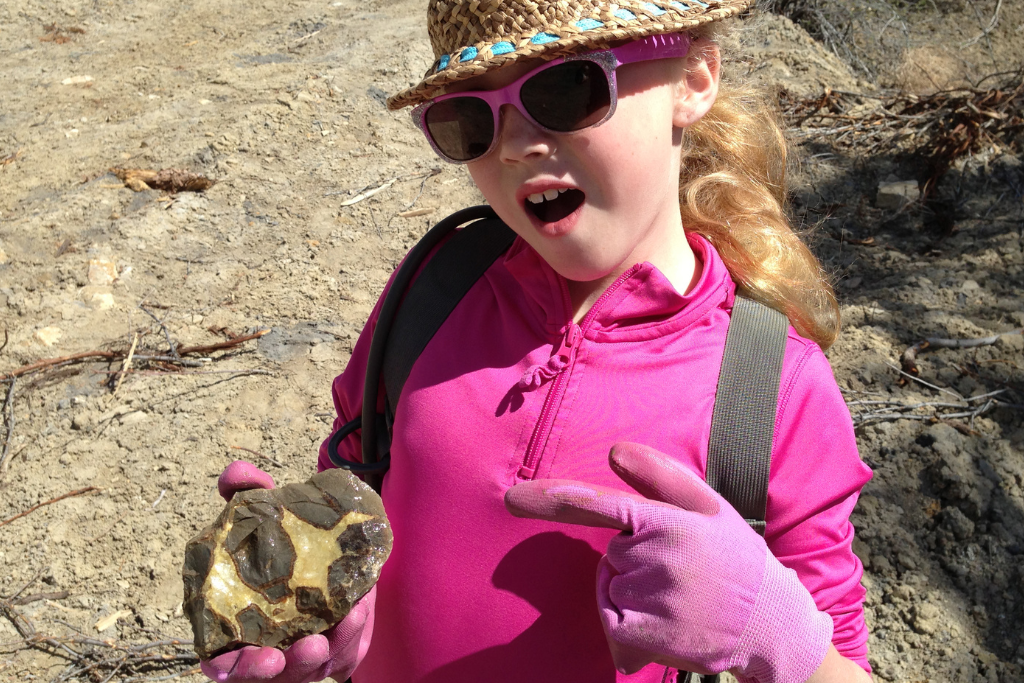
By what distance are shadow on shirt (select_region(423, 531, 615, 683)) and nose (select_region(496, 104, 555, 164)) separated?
0.61 metres

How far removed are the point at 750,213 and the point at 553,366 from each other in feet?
1.89

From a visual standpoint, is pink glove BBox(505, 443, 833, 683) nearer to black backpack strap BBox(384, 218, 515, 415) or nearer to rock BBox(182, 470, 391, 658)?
rock BBox(182, 470, 391, 658)

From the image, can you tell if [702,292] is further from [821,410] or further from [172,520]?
[172,520]

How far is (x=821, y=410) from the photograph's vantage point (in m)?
1.28

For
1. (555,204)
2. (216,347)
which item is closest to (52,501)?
(216,347)

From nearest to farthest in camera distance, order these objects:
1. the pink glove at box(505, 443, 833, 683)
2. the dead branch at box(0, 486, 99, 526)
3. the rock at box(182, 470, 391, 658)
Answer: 1. the pink glove at box(505, 443, 833, 683)
2. the rock at box(182, 470, 391, 658)
3. the dead branch at box(0, 486, 99, 526)

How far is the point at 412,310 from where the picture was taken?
156 centimetres

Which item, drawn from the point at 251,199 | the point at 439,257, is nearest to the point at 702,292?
the point at 439,257

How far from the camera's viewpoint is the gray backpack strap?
1236mm

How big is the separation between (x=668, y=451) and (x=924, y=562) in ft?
5.45

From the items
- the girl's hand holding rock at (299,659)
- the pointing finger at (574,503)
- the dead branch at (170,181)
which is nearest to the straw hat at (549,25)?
the pointing finger at (574,503)

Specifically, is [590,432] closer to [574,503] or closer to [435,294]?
[574,503]

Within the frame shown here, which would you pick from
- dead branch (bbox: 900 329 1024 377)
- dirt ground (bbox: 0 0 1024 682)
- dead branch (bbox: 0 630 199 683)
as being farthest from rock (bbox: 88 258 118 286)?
dead branch (bbox: 900 329 1024 377)

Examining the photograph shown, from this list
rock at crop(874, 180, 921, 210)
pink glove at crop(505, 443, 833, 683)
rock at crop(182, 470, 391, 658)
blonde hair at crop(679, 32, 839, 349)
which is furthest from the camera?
rock at crop(874, 180, 921, 210)
